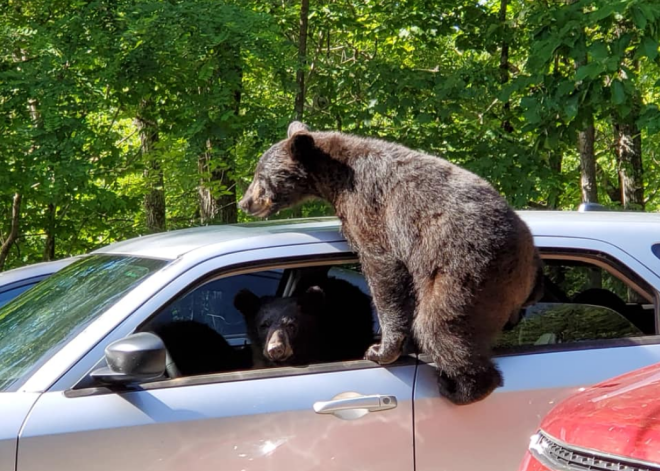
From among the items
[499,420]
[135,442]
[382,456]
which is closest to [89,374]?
[135,442]

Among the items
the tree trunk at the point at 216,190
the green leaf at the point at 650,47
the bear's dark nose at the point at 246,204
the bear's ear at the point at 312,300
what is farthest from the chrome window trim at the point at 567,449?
the tree trunk at the point at 216,190

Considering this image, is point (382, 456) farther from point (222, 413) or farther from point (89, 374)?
point (89, 374)

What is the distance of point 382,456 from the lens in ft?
9.94

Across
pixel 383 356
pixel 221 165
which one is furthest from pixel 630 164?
pixel 383 356

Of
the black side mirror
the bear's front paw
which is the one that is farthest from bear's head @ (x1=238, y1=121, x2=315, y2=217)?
the black side mirror

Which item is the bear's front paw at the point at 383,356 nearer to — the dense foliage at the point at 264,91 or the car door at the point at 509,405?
the car door at the point at 509,405

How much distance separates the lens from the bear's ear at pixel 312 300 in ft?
13.1

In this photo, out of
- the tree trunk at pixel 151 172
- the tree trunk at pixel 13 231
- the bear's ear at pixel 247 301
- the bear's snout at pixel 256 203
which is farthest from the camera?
the tree trunk at pixel 13 231

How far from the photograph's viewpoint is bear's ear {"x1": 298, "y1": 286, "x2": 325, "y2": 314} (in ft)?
13.1

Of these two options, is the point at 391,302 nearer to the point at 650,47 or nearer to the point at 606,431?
the point at 606,431

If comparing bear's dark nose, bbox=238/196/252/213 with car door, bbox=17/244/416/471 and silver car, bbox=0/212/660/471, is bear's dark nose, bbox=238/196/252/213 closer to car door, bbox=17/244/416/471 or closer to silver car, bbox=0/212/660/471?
silver car, bbox=0/212/660/471

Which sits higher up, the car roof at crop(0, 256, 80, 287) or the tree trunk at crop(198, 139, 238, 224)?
the tree trunk at crop(198, 139, 238, 224)

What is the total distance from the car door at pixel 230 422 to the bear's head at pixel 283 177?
3.83 ft

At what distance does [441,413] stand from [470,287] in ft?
1.72
